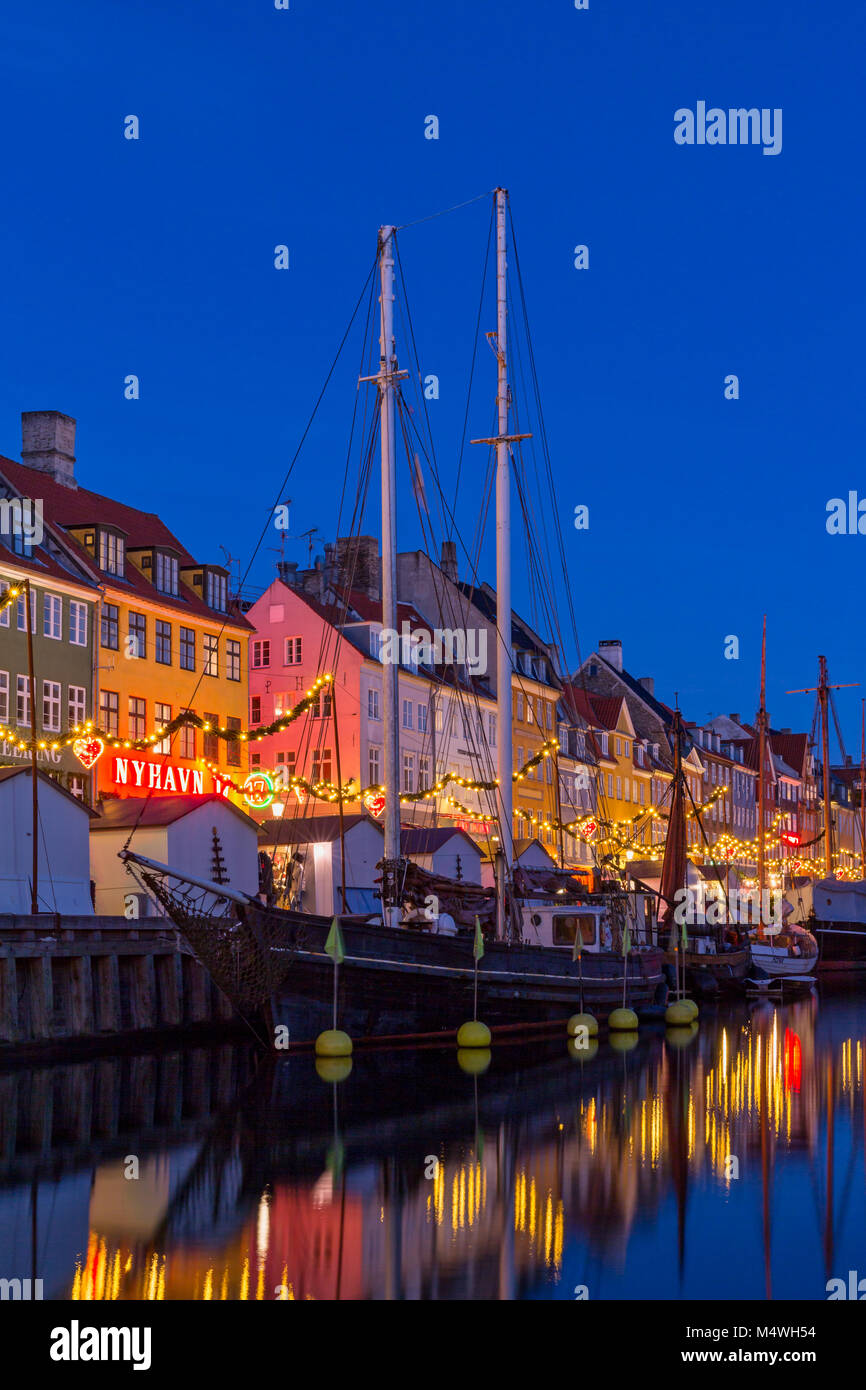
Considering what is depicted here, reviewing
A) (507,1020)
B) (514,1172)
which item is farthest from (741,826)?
(514,1172)

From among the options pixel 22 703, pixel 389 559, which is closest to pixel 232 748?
pixel 22 703

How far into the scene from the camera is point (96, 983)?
3647cm

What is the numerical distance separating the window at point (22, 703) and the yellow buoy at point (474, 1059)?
19541 mm

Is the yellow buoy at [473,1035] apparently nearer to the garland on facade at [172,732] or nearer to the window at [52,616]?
the garland on facade at [172,732]

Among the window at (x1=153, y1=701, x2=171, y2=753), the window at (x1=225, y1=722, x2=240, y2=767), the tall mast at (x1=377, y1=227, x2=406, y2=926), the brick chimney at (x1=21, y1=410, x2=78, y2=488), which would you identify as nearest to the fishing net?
the tall mast at (x1=377, y1=227, x2=406, y2=926)

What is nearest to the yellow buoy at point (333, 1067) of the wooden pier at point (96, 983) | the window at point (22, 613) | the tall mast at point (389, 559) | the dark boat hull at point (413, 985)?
the dark boat hull at point (413, 985)

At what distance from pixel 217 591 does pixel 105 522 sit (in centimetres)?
635

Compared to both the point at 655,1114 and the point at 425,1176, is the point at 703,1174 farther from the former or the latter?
the point at 655,1114

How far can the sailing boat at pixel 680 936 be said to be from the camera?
52.3 metres

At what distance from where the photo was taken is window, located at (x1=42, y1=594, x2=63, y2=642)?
162ft

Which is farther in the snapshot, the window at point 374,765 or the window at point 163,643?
the window at point 374,765

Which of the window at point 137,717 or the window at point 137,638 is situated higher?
the window at point 137,638

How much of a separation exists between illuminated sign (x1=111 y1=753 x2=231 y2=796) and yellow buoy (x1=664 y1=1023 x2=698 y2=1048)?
15.9 m
